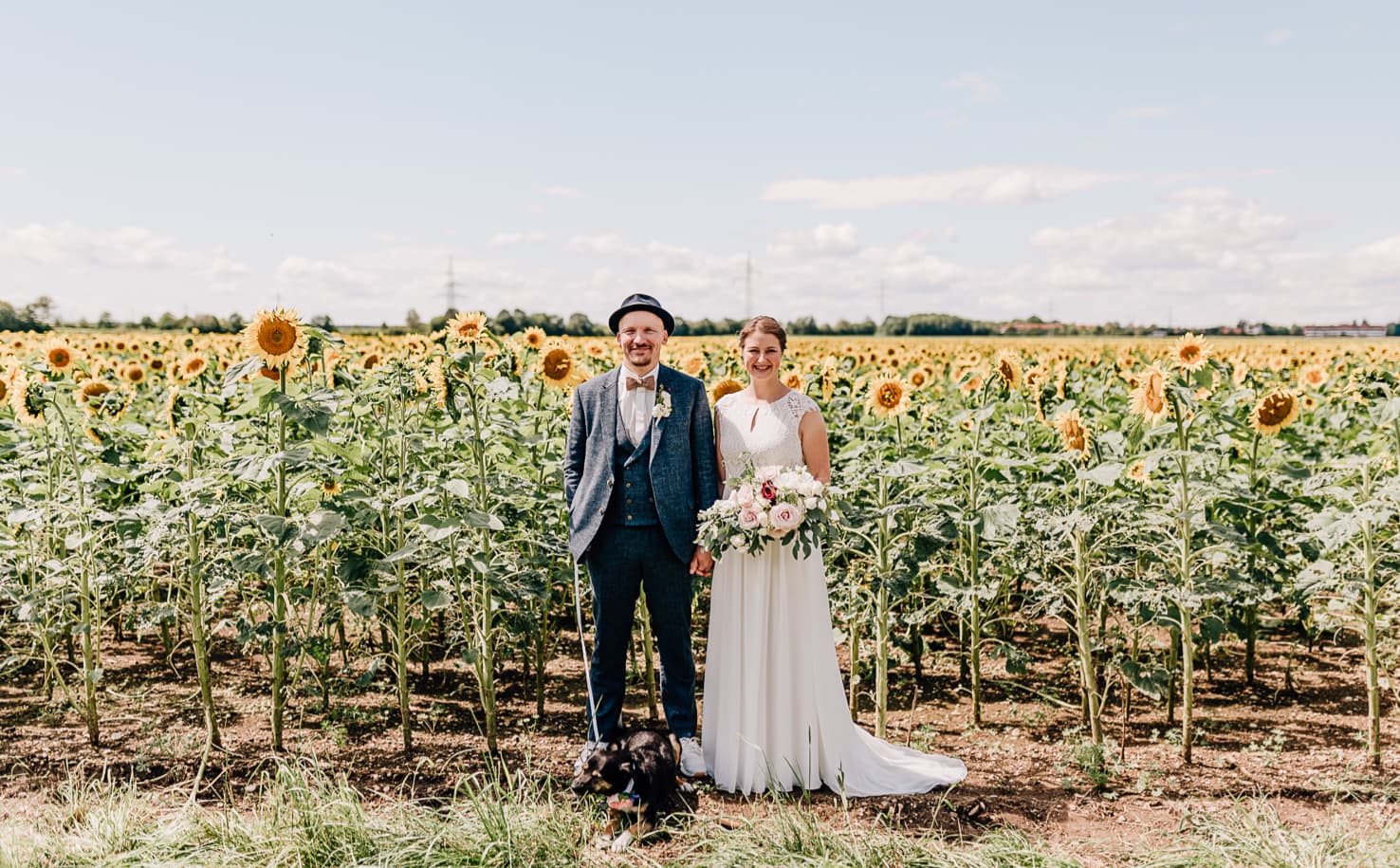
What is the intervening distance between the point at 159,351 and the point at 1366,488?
1454cm

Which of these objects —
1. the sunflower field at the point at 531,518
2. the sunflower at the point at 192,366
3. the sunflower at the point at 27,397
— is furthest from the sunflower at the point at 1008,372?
the sunflower at the point at 192,366

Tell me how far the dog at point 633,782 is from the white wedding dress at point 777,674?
547 mm

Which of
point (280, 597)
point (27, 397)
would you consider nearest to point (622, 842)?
point (280, 597)

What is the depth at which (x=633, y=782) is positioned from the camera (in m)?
3.85

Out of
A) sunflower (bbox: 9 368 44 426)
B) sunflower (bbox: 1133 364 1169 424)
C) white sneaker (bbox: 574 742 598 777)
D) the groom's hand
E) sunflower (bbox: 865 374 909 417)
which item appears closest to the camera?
white sneaker (bbox: 574 742 598 777)

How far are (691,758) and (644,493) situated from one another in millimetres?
1209

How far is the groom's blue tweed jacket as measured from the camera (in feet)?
14.3

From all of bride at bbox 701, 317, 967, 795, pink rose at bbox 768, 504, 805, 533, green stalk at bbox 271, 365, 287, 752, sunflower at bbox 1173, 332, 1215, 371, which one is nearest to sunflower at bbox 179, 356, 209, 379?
green stalk at bbox 271, 365, 287, 752

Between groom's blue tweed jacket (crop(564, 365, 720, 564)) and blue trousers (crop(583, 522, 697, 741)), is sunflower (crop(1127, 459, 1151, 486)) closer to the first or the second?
groom's blue tweed jacket (crop(564, 365, 720, 564))

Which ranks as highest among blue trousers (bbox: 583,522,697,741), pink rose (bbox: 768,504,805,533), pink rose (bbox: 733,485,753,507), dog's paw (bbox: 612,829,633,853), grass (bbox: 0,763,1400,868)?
pink rose (bbox: 733,485,753,507)

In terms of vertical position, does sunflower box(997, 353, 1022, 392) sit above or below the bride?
above

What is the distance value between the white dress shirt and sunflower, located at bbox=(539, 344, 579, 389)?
102 centimetres

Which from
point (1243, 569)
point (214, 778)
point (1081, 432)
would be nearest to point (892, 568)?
point (1081, 432)

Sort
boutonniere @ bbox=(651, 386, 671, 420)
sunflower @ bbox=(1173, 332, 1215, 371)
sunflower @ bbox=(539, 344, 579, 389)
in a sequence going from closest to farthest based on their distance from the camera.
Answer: boutonniere @ bbox=(651, 386, 671, 420), sunflower @ bbox=(1173, 332, 1215, 371), sunflower @ bbox=(539, 344, 579, 389)
